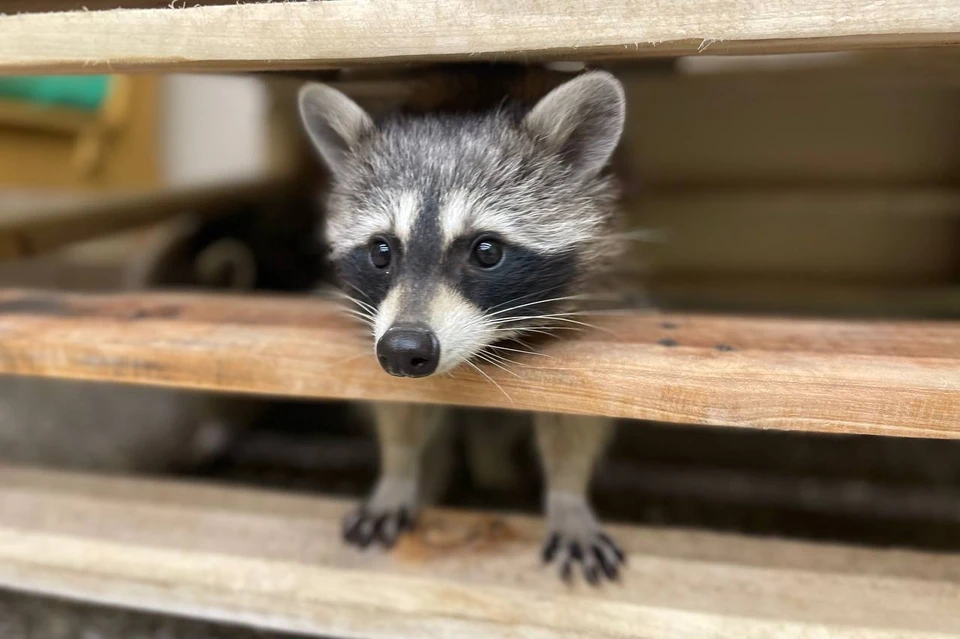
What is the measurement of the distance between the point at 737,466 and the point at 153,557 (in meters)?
1.28

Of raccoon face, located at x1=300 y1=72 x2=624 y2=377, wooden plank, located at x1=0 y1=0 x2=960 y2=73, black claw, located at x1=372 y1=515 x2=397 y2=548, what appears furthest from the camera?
black claw, located at x1=372 y1=515 x2=397 y2=548

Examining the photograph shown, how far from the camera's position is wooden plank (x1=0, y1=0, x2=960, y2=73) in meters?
0.76

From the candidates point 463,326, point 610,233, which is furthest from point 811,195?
point 463,326

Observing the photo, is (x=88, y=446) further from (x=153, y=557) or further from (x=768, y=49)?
(x=768, y=49)

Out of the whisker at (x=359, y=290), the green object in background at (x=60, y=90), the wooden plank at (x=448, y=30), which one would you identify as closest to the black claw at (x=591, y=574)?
the whisker at (x=359, y=290)

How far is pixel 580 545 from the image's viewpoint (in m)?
1.06

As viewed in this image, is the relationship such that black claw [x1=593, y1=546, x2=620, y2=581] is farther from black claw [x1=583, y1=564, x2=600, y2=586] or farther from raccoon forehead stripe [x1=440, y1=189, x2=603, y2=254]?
raccoon forehead stripe [x1=440, y1=189, x2=603, y2=254]

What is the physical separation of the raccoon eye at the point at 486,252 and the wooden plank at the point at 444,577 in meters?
0.43

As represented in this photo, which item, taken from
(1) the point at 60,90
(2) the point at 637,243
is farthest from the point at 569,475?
(1) the point at 60,90

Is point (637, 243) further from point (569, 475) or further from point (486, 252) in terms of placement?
point (486, 252)

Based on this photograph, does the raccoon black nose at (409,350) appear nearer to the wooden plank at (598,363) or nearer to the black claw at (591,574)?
the wooden plank at (598,363)

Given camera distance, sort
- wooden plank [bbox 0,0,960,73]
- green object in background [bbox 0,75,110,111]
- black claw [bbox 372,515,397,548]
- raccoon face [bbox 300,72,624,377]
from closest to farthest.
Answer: wooden plank [bbox 0,0,960,73]
raccoon face [bbox 300,72,624,377]
black claw [bbox 372,515,397,548]
green object in background [bbox 0,75,110,111]

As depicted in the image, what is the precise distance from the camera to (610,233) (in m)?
1.13

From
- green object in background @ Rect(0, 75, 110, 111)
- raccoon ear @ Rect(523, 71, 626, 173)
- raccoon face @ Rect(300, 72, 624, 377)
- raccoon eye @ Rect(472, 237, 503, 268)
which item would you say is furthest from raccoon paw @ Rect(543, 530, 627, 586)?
green object in background @ Rect(0, 75, 110, 111)
